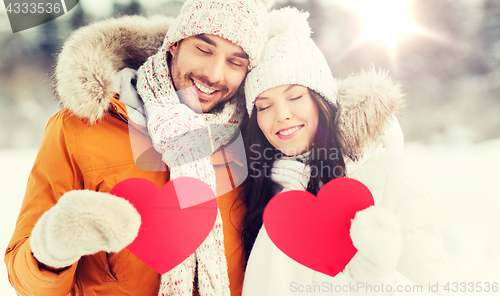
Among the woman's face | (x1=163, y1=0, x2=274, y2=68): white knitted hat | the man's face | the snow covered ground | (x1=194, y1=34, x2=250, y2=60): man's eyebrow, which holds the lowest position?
the snow covered ground

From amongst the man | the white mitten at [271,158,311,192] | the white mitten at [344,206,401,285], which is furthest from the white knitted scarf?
the white mitten at [344,206,401,285]

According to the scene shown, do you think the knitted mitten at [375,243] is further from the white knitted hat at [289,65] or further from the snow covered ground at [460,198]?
the snow covered ground at [460,198]

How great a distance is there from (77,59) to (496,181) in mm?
1839

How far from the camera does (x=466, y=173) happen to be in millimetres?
1289

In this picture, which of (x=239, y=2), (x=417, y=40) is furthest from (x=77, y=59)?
(x=417, y=40)

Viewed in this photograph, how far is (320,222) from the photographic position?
662 millimetres

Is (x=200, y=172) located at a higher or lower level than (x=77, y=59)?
lower

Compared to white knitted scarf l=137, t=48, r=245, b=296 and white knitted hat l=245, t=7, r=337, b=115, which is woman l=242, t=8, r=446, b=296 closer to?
white knitted hat l=245, t=7, r=337, b=115

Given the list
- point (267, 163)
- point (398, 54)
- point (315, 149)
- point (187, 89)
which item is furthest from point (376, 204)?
point (398, 54)

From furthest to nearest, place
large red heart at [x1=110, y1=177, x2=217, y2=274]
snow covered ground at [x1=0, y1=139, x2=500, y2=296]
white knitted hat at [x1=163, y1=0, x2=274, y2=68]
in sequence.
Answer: snow covered ground at [x1=0, y1=139, x2=500, y2=296], white knitted hat at [x1=163, y1=0, x2=274, y2=68], large red heart at [x1=110, y1=177, x2=217, y2=274]

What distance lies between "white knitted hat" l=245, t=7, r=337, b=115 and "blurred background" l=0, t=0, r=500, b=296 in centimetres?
41

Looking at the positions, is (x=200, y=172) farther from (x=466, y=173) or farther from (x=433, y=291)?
(x=466, y=173)

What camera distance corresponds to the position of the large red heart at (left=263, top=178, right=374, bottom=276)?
0.63 meters

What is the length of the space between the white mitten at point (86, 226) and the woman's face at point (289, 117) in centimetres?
51
